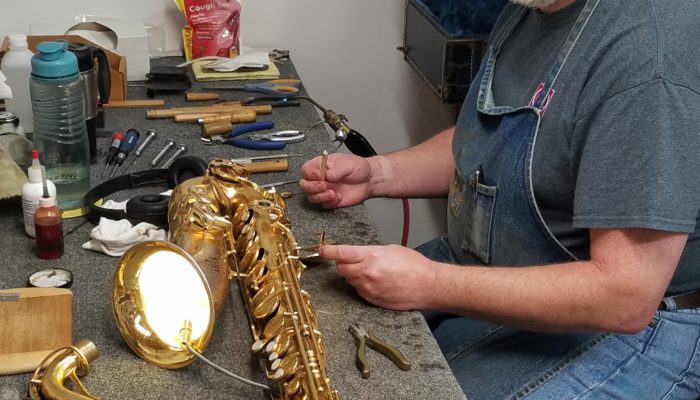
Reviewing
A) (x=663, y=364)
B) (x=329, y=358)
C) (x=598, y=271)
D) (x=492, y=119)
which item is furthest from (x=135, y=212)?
(x=663, y=364)

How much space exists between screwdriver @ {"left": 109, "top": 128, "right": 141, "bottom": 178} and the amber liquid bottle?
284 mm

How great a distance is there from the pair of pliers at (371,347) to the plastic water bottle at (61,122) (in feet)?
1.84

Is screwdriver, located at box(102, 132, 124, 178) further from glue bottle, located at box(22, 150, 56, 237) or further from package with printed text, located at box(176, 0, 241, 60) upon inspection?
package with printed text, located at box(176, 0, 241, 60)

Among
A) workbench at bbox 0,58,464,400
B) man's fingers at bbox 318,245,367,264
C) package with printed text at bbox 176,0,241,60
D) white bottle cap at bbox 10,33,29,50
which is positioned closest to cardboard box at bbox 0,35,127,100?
white bottle cap at bbox 10,33,29,50

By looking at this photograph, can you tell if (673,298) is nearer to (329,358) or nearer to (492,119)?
(492,119)

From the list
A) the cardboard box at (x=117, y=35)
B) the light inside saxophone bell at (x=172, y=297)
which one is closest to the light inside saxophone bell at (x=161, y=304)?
the light inside saxophone bell at (x=172, y=297)

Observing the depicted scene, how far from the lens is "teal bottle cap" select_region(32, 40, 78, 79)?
4.25 feet

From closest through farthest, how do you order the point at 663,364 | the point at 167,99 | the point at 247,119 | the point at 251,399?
the point at 251,399 < the point at 663,364 < the point at 247,119 < the point at 167,99

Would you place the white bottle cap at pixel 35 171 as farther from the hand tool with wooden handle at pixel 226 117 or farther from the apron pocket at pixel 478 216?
the apron pocket at pixel 478 216

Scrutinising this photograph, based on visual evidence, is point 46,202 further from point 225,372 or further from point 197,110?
point 197,110

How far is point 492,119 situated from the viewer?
1311 mm

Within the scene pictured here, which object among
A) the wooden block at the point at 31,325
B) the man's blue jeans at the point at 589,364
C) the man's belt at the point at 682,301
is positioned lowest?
the man's blue jeans at the point at 589,364

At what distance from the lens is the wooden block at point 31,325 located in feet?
3.22

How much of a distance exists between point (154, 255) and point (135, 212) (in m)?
0.27
